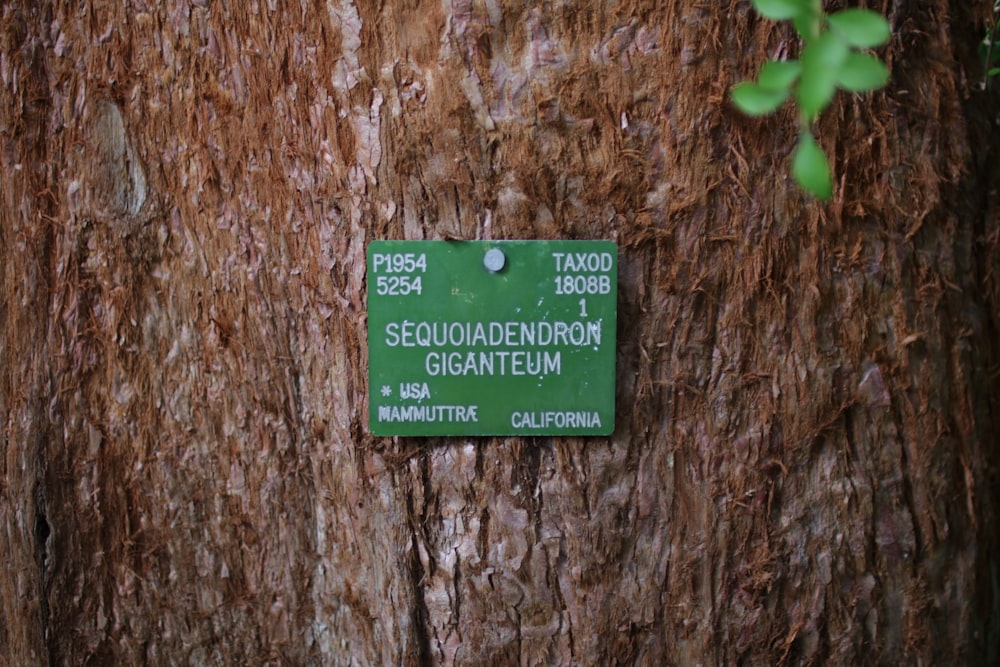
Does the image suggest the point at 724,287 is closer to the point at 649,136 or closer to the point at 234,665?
the point at 649,136

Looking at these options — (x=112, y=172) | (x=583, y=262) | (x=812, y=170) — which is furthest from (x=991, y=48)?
(x=112, y=172)

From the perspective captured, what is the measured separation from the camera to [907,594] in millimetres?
1174

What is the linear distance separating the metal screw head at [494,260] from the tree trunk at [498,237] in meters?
0.04

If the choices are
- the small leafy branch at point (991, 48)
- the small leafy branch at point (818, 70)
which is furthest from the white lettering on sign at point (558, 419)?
the small leafy branch at point (991, 48)

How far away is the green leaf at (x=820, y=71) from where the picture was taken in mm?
579

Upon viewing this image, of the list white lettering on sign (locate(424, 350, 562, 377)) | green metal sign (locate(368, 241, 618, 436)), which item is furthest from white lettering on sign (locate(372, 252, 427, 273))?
white lettering on sign (locate(424, 350, 562, 377))

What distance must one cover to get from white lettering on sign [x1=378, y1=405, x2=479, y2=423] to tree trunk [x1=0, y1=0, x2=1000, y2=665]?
4 cm

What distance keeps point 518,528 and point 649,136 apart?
0.57m

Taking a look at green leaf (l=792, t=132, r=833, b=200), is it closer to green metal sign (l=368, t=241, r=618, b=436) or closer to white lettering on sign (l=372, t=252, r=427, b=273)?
green metal sign (l=368, t=241, r=618, b=436)

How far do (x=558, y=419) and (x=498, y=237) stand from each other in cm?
27

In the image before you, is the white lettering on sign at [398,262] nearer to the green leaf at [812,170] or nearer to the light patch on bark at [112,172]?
the light patch on bark at [112,172]

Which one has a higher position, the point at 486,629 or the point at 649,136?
the point at 649,136

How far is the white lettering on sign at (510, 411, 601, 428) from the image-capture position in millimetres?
1120

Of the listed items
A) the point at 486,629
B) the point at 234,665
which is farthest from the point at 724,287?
the point at 234,665
